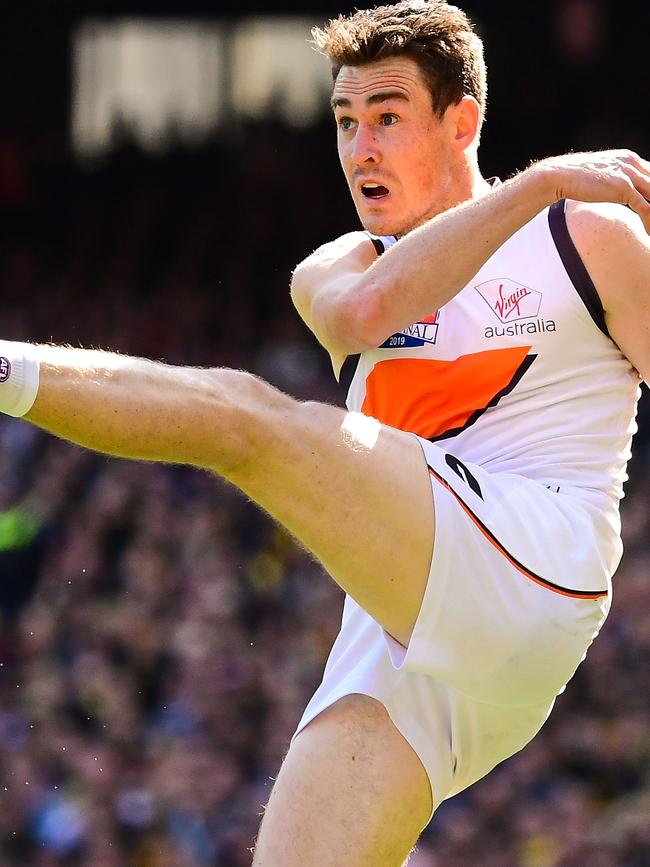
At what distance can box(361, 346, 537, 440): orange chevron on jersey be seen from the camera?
4.10 meters

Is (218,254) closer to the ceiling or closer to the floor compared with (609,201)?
closer to the floor

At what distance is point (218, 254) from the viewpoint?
13.0 m

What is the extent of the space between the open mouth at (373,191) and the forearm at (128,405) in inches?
46.6

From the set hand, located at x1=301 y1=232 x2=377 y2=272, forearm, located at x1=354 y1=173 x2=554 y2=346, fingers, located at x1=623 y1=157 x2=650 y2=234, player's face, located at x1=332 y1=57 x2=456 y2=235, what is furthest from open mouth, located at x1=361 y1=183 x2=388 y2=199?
fingers, located at x1=623 y1=157 x2=650 y2=234

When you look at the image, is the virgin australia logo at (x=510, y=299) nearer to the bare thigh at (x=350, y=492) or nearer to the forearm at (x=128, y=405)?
the bare thigh at (x=350, y=492)

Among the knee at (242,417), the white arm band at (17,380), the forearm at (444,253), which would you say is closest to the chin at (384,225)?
the forearm at (444,253)

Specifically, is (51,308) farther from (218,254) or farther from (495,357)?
(495,357)

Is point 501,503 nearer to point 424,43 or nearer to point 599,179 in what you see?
point 599,179

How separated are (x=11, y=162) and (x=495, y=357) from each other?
10957 millimetres

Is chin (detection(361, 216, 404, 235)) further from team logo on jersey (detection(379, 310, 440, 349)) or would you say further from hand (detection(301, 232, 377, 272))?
team logo on jersey (detection(379, 310, 440, 349))

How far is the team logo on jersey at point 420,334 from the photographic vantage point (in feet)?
13.8

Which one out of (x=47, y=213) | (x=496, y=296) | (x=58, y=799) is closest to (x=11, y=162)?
(x=47, y=213)

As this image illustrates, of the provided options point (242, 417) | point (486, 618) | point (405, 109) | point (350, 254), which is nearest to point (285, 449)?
point (242, 417)

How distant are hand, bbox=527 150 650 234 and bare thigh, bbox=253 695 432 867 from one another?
1.36 metres
